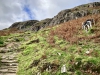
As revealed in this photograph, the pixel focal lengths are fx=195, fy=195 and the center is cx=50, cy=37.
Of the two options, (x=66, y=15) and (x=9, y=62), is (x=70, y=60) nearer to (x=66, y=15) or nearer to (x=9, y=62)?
(x=9, y=62)

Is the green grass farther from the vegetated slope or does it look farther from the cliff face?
the cliff face

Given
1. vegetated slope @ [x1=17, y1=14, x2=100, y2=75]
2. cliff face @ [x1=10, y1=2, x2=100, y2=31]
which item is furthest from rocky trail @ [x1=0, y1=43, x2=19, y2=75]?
cliff face @ [x1=10, y1=2, x2=100, y2=31]

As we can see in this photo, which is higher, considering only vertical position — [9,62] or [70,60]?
[70,60]

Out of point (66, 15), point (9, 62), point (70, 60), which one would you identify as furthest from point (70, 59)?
point (66, 15)

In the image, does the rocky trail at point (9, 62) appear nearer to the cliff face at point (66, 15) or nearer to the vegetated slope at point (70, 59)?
the vegetated slope at point (70, 59)

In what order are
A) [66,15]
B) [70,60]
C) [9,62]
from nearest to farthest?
[70,60]
[9,62]
[66,15]

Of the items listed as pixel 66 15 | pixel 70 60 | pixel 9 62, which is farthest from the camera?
pixel 66 15

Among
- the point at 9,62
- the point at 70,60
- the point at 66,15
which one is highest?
the point at 66,15

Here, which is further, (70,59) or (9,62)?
(9,62)

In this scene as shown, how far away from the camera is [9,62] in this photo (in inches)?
715

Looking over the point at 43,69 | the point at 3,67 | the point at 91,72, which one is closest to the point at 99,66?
the point at 91,72

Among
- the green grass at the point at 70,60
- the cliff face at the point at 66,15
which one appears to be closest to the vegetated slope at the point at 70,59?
the green grass at the point at 70,60

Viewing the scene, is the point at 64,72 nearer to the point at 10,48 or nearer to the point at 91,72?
the point at 91,72

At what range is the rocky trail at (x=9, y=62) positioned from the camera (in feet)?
52.0
